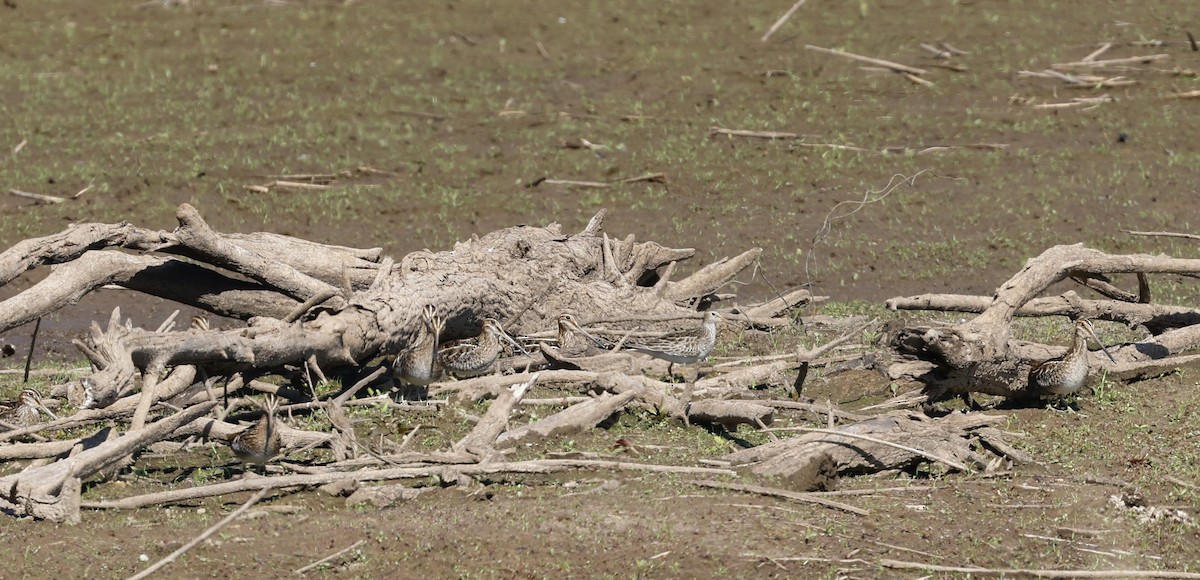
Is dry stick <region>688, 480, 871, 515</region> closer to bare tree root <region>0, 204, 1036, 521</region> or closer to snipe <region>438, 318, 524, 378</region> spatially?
bare tree root <region>0, 204, 1036, 521</region>

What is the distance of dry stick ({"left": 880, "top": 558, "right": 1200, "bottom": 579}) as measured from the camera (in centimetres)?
632

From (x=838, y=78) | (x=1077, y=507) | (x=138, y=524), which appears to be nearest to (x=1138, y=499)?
(x=1077, y=507)

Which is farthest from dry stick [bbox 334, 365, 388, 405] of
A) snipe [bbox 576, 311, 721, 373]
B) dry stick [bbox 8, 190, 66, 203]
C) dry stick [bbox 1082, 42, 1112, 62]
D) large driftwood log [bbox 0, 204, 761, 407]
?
dry stick [bbox 1082, 42, 1112, 62]

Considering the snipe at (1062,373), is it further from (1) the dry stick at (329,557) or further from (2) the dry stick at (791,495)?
(1) the dry stick at (329,557)

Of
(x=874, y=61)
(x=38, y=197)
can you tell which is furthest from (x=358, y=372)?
(x=874, y=61)

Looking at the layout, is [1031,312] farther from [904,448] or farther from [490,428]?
[490,428]

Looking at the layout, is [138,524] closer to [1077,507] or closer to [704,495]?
[704,495]

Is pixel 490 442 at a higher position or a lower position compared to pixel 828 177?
higher

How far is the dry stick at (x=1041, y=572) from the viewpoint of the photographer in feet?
20.7

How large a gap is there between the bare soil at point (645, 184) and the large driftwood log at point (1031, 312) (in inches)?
10.7

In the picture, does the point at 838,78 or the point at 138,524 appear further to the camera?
the point at 838,78

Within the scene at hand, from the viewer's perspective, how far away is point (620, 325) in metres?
9.39

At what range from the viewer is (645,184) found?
13.8 m

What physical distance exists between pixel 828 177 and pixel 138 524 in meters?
8.42
